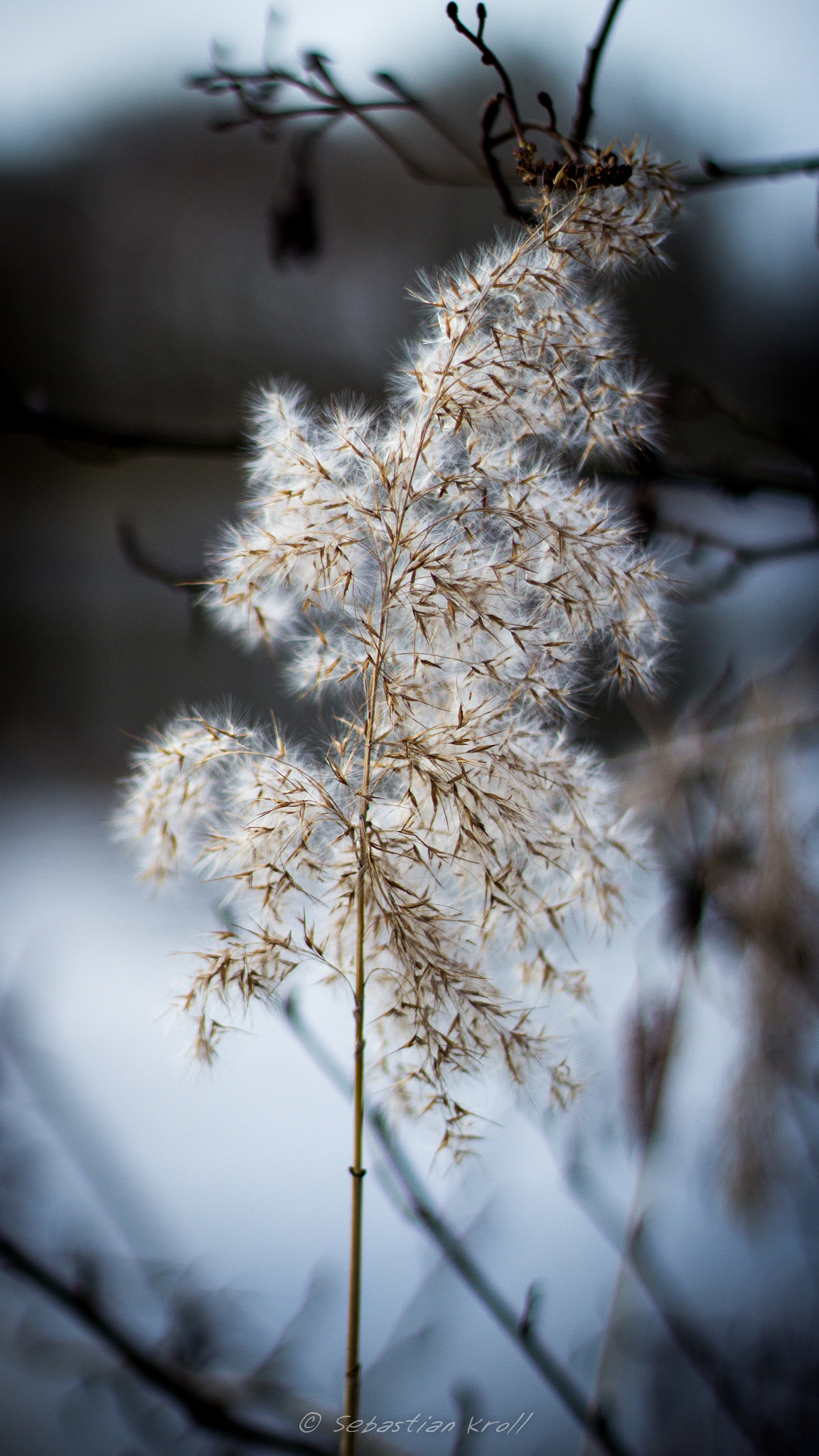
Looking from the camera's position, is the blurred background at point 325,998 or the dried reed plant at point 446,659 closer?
the dried reed plant at point 446,659

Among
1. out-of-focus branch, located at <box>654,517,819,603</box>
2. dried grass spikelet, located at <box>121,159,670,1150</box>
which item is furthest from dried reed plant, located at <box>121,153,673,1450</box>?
out-of-focus branch, located at <box>654,517,819,603</box>

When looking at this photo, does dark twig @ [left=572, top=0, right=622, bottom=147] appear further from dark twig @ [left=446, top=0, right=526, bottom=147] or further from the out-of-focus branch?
the out-of-focus branch

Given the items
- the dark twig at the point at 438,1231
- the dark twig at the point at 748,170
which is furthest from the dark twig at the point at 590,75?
the dark twig at the point at 438,1231

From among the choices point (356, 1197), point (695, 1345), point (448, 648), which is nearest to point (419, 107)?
point (448, 648)

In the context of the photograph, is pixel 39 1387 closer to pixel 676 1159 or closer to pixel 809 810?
pixel 676 1159

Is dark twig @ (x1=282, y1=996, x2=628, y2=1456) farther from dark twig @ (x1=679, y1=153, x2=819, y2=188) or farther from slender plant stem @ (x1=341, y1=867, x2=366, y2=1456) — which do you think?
dark twig @ (x1=679, y1=153, x2=819, y2=188)

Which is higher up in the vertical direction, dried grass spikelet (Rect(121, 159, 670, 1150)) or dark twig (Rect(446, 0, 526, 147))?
dark twig (Rect(446, 0, 526, 147))

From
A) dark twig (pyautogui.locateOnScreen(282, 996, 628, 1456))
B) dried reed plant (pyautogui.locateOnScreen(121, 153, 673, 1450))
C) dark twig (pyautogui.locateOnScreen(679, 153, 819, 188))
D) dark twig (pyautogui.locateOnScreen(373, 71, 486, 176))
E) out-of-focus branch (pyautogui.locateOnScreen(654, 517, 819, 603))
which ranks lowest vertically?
dark twig (pyautogui.locateOnScreen(282, 996, 628, 1456))

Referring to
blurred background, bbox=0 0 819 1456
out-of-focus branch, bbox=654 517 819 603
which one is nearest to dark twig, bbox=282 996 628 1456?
blurred background, bbox=0 0 819 1456

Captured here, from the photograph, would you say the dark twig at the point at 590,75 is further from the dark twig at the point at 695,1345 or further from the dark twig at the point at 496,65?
the dark twig at the point at 695,1345

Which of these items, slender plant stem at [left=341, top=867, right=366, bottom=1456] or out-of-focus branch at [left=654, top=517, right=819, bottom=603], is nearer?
slender plant stem at [left=341, top=867, right=366, bottom=1456]
